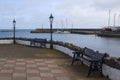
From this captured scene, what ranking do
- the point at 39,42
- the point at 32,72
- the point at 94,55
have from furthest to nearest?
the point at 39,42
the point at 94,55
the point at 32,72

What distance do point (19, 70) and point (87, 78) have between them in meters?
2.91

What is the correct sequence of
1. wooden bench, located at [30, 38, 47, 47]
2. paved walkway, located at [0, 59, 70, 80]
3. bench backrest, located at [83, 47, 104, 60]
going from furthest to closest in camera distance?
1. wooden bench, located at [30, 38, 47, 47]
2. bench backrest, located at [83, 47, 104, 60]
3. paved walkway, located at [0, 59, 70, 80]

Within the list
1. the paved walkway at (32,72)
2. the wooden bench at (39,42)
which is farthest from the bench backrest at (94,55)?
the wooden bench at (39,42)

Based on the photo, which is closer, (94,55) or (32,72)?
(32,72)

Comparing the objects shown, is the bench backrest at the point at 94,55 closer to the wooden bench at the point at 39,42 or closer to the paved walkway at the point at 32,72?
the paved walkway at the point at 32,72

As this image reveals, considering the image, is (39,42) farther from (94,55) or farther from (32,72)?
(32,72)

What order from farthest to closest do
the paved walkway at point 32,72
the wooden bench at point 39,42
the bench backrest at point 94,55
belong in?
the wooden bench at point 39,42 < the bench backrest at point 94,55 < the paved walkway at point 32,72

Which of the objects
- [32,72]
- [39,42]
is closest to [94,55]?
[32,72]

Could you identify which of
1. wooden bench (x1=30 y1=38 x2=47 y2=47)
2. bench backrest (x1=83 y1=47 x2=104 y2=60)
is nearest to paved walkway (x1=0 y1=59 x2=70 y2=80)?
bench backrest (x1=83 y1=47 x2=104 y2=60)

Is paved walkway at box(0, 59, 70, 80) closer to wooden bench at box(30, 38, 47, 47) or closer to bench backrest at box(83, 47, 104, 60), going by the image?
bench backrest at box(83, 47, 104, 60)

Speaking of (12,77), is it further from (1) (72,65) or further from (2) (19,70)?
(1) (72,65)

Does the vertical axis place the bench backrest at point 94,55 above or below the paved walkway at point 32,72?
above

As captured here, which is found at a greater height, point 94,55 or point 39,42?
point 94,55

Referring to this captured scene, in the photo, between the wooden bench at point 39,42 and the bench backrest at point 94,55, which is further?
the wooden bench at point 39,42
